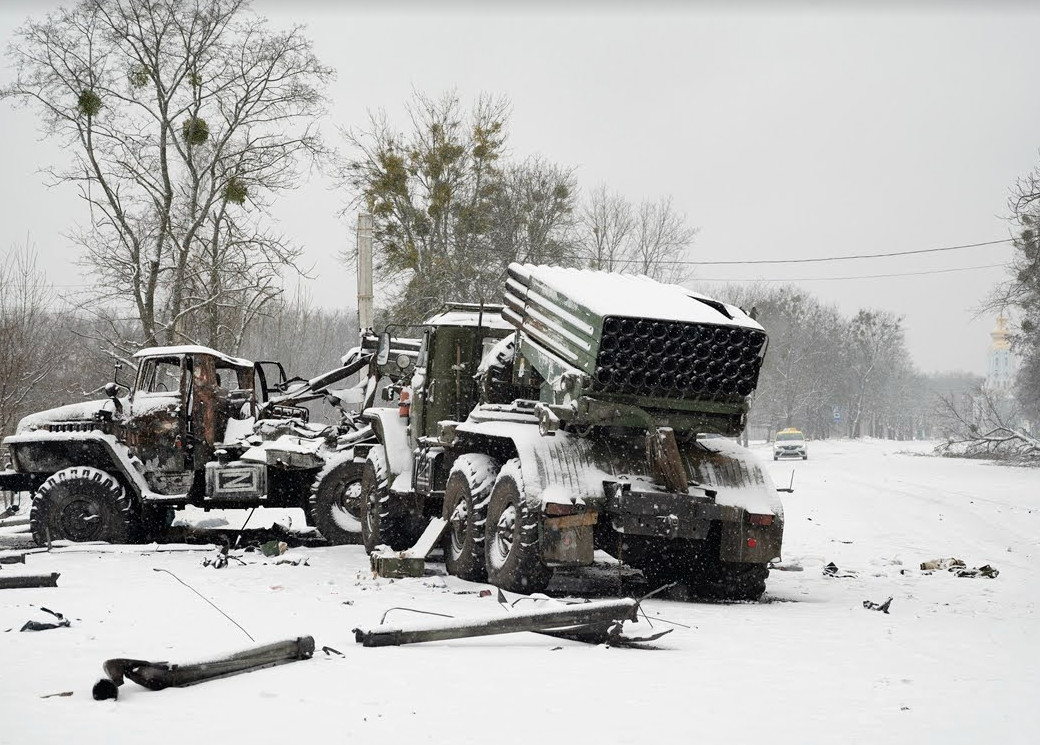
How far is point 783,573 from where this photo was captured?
42.1ft

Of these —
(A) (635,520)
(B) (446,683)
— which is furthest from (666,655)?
(A) (635,520)

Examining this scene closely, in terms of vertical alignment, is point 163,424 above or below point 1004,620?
above

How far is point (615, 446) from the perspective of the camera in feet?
34.1

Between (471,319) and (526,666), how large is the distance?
6982 mm

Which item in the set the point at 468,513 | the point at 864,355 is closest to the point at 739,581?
the point at 468,513

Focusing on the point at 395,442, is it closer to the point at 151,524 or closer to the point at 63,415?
the point at 151,524

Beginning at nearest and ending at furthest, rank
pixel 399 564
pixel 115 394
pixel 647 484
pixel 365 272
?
pixel 647 484 < pixel 399 564 < pixel 115 394 < pixel 365 272

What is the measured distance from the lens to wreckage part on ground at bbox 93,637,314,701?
5.62 m

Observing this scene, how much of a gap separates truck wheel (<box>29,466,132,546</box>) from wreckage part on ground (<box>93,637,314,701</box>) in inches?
352

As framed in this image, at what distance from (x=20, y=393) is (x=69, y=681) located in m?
23.6

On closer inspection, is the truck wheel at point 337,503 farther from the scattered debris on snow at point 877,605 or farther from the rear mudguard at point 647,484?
the scattered debris on snow at point 877,605

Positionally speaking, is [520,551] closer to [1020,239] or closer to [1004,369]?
[1020,239]

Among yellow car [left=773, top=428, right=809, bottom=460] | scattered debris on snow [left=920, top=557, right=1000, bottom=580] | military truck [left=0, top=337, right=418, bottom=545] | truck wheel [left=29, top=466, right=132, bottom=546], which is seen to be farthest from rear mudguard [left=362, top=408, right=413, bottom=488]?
yellow car [left=773, top=428, right=809, bottom=460]

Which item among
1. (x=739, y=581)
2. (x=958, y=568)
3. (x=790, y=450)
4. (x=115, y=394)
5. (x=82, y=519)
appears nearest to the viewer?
(x=739, y=581)
